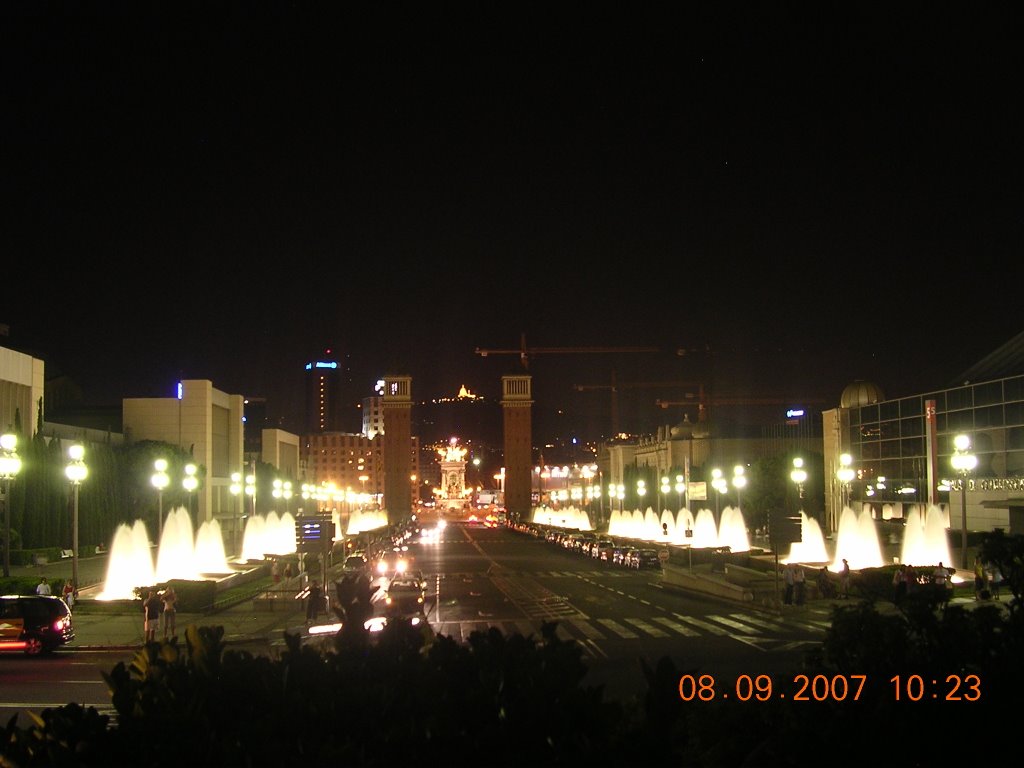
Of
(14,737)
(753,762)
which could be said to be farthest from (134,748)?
(753,762)

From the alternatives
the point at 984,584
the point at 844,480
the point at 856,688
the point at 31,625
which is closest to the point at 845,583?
the point at 984,584

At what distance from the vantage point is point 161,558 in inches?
1863

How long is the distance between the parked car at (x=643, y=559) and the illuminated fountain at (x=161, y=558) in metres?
20.1

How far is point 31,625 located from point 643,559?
36640mm

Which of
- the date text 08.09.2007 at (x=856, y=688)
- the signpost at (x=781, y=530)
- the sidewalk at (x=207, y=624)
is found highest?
the date text 08.09.2007 at (x=856, y=688)

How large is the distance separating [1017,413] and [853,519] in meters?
14.6

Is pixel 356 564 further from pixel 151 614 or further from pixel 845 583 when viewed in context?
pixel 151 614

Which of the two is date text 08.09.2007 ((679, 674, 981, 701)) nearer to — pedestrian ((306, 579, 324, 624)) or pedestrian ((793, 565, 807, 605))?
pedestrian ((306, 579, 324, 624))

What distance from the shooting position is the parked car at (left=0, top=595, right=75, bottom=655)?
23656 millimetres

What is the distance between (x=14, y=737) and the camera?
19.8 ft

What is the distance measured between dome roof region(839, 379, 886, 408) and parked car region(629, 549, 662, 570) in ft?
101

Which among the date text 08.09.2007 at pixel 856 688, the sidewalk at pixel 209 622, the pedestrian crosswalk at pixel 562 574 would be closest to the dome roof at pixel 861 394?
the pedestrian crosswalk at pixel 562 574

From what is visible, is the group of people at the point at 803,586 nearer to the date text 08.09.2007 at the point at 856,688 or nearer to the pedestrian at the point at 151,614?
the pedestrian at the point at 151,614

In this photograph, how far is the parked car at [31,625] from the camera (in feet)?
77.6
